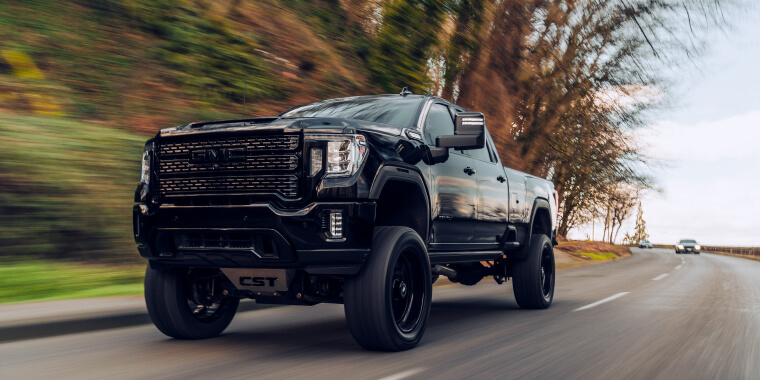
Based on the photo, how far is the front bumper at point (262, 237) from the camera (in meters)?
5.05

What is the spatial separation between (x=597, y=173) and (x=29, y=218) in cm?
2080

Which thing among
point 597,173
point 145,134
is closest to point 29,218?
point 145,134

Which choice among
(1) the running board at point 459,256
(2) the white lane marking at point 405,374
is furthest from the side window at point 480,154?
(2) the white lane marking at point 405,374

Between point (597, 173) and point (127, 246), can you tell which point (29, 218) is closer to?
point (127, 246)

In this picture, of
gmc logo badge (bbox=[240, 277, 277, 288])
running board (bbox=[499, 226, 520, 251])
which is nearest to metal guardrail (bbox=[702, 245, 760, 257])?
running board (bbox=[499, 226, 520, 251])

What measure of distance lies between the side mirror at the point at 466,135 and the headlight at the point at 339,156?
3.98 ft

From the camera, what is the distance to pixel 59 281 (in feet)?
26.7

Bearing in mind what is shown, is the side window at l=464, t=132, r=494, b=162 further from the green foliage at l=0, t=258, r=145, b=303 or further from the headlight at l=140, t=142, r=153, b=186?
the green foliage at l=0, t=258, r=145, b=303

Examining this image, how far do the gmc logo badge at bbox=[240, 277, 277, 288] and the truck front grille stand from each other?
686 mm

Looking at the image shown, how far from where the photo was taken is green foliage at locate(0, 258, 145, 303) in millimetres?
7707

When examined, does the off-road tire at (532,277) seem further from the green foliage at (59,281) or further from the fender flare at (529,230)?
→ the green foliage at (59,281)

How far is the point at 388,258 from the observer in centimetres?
537

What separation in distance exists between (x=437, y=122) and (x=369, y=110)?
0.69 meters

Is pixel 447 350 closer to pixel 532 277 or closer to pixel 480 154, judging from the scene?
pixel 480 154
